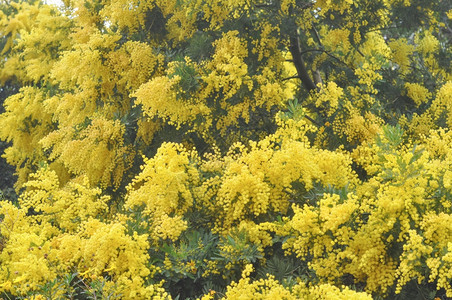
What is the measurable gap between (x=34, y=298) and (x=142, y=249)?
99 cm

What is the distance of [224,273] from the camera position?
5578mm

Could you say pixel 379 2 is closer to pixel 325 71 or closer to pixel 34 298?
pixel 325 71

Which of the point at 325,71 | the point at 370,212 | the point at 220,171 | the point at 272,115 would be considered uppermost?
the point at 325,71

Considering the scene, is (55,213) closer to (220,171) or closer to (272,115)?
(220,171)

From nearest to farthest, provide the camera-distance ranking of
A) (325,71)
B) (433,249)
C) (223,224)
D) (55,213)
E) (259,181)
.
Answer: (433,249), (259,181), (223,224), (55,213), (325,71)

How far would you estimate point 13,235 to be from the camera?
5879mm

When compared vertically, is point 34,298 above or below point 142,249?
below

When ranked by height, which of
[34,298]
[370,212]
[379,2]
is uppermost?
[379,2]

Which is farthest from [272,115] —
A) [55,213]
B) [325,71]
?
[55,213]

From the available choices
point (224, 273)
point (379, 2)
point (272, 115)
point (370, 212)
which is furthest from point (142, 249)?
point (379, 2)

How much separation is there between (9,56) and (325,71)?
410 inches

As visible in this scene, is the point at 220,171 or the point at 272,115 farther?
the point at 272,115

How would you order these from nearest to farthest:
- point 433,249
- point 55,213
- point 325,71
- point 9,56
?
1. point 433,249
2. point 55,213
3. point 325,71
4. point 9,56

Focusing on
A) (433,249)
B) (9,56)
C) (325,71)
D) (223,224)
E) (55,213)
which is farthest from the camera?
(9,56)
